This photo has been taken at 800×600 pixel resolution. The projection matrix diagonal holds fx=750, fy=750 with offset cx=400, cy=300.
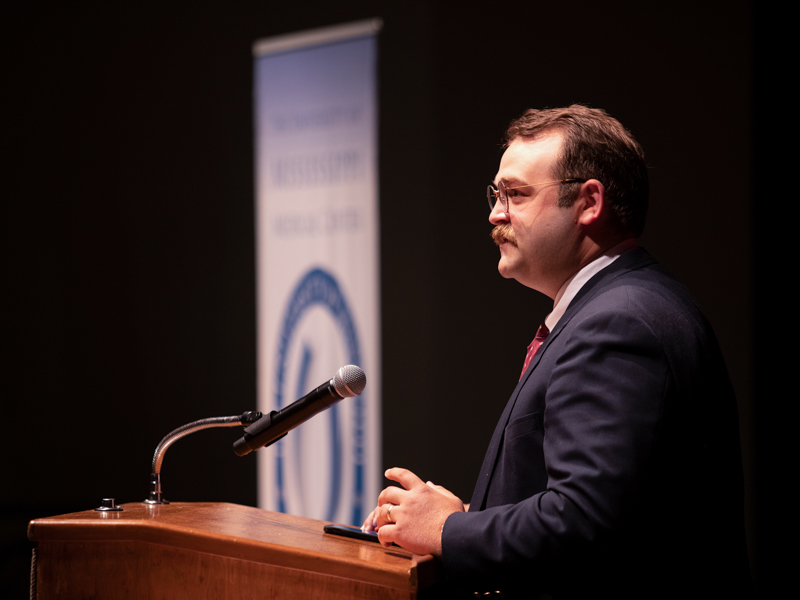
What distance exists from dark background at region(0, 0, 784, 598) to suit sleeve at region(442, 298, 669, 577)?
2046 millimetres

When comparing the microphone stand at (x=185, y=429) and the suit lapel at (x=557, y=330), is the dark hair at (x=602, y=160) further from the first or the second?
the microphone stand at (x=185, y=429)

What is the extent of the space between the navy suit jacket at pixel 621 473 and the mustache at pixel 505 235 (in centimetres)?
30

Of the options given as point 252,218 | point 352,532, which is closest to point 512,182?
point 352,532

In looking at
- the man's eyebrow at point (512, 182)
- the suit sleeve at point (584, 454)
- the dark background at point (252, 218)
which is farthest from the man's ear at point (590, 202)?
the dark background at point (252, 218)

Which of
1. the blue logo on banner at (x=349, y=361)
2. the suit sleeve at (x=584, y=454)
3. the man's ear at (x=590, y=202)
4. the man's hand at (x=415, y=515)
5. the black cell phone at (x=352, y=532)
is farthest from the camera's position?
the blue logo on banner at (x=349, y=361)

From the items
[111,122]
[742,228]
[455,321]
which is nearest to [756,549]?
[742,228]

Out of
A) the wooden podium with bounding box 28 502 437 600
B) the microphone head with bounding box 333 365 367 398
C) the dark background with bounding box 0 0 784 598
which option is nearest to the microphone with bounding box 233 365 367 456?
the microphone head with bounding box 333 365 367 398

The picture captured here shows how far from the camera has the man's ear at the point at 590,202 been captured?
155cm

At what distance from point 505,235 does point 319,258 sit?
8.09 feet

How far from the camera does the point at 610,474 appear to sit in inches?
46.7

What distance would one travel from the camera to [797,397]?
2.94 m

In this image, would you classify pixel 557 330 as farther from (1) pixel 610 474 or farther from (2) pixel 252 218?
(2) pixel 252 218

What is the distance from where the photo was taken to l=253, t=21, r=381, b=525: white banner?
3916 millimetres

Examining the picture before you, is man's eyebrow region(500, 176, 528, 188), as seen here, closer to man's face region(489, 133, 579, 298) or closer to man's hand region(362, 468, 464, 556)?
man's face region(489, 133, 579, 298)
